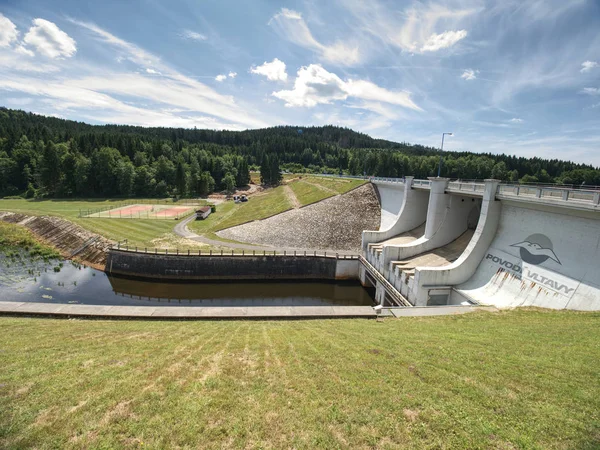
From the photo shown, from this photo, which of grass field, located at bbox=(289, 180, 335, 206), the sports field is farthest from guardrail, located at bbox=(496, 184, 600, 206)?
the sports field

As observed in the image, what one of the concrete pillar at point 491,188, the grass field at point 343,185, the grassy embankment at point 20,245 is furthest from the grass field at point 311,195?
the grassy embankment at point 20,245

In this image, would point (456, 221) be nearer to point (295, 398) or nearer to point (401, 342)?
point (401, 342)

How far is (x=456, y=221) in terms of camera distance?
27250 mm

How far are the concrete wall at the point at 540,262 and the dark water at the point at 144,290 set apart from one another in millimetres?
10376

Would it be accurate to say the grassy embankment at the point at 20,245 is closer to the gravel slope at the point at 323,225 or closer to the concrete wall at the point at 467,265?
the gravel slope at the point at 323,225

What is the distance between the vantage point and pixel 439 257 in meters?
25.3

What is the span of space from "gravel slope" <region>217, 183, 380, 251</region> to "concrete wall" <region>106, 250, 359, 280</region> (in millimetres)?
4635

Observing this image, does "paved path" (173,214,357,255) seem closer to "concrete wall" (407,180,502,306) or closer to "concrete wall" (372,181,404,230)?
"concrete wall" (372,181,404,230)

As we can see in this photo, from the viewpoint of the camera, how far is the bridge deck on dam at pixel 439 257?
24.2 m

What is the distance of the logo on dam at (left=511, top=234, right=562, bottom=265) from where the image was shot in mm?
17406

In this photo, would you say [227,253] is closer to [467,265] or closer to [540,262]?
[467,265]

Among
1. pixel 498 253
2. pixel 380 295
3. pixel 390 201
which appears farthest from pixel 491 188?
pixel 390 201

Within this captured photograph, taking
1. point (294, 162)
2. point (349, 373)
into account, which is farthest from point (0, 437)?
point (294, 162)

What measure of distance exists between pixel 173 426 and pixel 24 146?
339ft
